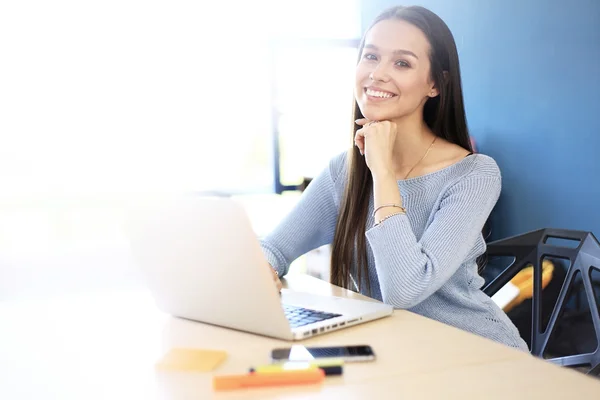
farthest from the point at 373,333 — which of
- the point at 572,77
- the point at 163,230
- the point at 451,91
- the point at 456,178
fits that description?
the point at 572,77

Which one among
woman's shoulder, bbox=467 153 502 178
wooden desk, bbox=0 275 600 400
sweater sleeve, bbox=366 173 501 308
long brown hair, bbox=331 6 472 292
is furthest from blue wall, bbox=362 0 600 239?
wooden desk, bbox=0 275 600 400

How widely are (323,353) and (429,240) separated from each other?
17.6 inches

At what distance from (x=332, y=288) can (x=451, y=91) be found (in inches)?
21.9

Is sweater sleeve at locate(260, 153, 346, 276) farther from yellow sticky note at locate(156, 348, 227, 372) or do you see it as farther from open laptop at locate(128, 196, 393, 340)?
yellow sticky note at locate(156, 348, 227, 372)

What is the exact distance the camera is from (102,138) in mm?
4590

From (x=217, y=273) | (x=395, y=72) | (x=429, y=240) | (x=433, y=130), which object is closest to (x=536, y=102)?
(x=433, y=130)

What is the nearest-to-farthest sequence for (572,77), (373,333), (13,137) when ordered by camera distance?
(373,333) < (572,77) < (13,137)

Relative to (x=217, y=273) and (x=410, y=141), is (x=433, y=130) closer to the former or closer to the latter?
(x=410, y=141)

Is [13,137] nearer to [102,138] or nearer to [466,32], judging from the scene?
[102,138]

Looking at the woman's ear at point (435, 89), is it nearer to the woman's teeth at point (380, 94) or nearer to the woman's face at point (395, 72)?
the woman's face at point (395, 72)

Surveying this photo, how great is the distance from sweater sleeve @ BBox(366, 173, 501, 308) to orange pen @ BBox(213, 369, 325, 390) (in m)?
0.43

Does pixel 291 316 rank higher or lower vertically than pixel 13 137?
higher

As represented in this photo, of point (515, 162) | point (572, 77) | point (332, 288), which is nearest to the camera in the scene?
point (332, 288)

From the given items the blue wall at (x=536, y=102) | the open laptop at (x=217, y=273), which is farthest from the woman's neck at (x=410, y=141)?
the blue wall at (x=536, y=102)
